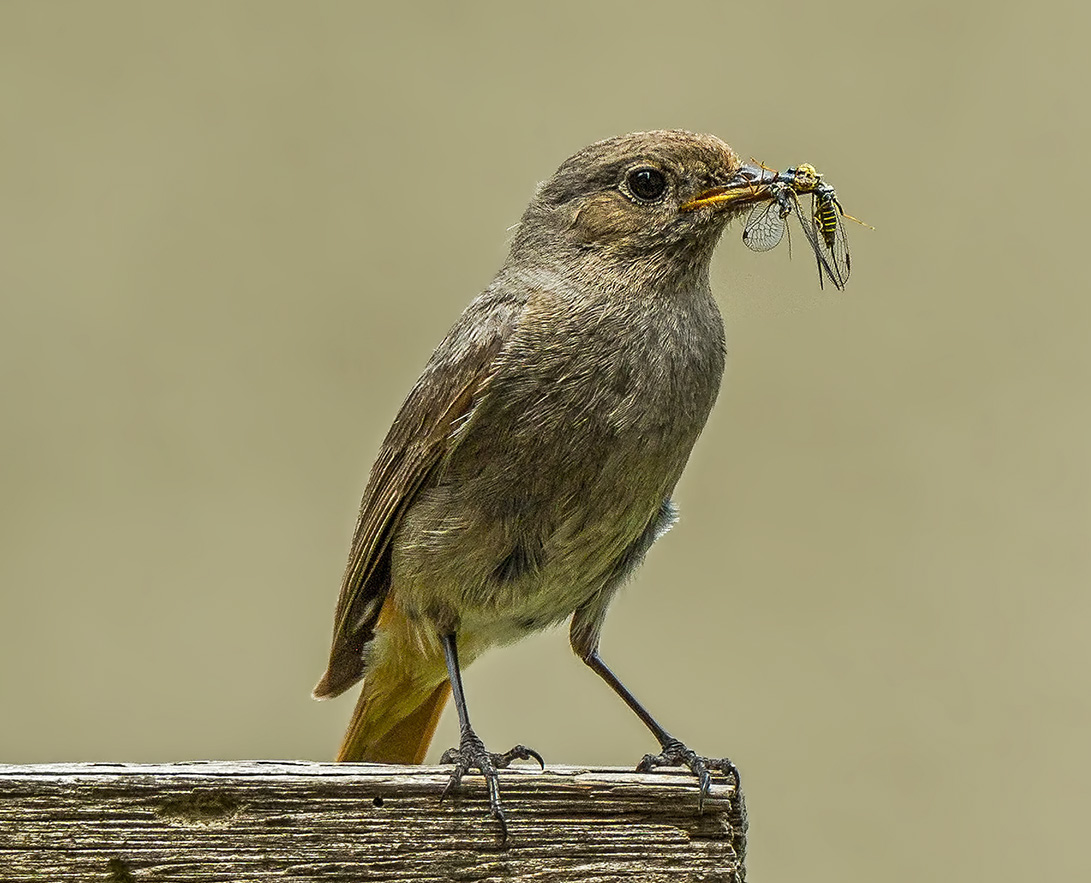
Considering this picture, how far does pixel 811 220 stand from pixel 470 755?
1.48 m

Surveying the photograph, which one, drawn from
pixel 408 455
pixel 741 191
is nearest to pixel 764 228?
pixel 741 191

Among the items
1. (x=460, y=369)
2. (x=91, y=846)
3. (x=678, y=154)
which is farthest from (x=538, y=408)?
(x=91, y=846)

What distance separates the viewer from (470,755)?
8.52ft

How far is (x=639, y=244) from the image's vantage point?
3.45m

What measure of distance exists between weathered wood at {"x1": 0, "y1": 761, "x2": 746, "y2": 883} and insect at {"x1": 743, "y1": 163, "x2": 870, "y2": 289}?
4.39 ft

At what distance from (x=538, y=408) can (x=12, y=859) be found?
1.53m

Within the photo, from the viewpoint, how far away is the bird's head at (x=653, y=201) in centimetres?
339

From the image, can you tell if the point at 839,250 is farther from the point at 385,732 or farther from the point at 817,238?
the point at 385,732

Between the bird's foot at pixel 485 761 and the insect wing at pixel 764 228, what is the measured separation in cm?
127

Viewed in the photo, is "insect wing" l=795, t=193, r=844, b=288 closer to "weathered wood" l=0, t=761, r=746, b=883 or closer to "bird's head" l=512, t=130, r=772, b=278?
"bird's head" l=512, t=130, r=772, b=278

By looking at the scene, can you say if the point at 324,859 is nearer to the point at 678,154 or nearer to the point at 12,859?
the point at 12,859

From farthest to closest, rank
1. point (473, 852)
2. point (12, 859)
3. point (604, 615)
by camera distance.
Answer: point (604, 615)
point (473, 852)
point (12, 859)

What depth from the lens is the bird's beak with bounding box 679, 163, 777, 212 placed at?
3.33 meters

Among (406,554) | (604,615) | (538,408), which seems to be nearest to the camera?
(538,408)
